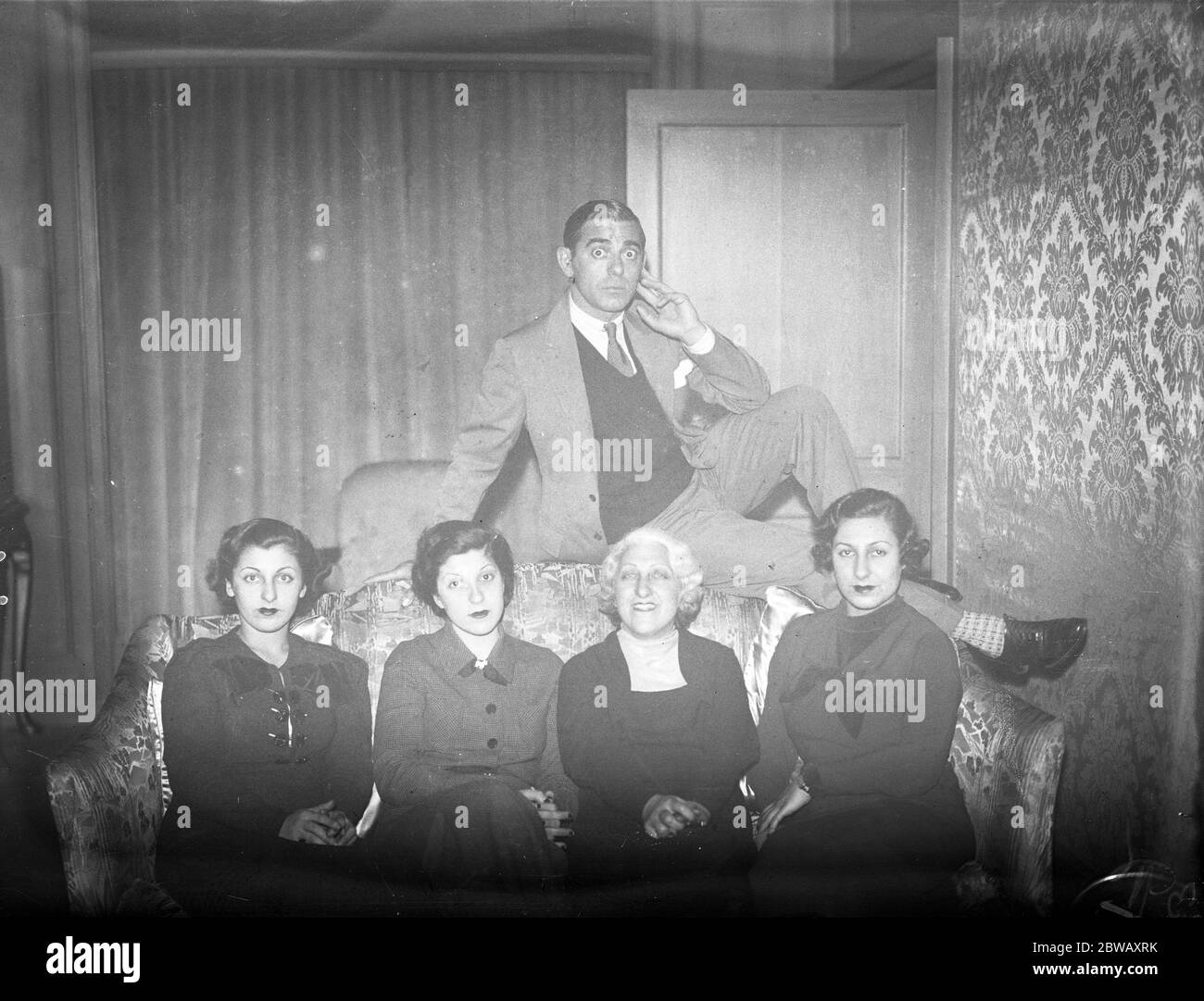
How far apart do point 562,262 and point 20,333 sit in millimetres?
1228

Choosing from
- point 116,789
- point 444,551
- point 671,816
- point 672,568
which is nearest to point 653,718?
point 671,816

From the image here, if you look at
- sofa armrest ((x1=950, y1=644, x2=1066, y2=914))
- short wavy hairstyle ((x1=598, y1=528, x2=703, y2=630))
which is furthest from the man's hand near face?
sofa armrest ((x1=950, y1=644, x2=1066, y2=914))

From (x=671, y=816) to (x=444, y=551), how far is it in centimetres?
78

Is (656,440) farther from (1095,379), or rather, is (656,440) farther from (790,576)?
(1095,379)

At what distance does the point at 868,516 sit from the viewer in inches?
103

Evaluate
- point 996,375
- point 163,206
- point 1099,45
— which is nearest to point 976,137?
point 1099,45

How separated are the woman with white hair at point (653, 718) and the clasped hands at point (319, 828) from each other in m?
0.52

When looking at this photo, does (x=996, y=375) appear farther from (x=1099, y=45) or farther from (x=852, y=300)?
(x=1099, y=45)

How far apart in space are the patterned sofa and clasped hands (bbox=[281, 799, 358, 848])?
284 mm

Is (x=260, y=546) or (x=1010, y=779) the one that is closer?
(x=1010, y=779)

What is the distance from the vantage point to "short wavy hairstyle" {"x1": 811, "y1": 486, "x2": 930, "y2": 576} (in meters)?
2.62

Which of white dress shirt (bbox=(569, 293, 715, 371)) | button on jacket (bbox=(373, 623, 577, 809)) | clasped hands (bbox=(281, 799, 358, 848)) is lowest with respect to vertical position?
clasped hands (bbox=(281, 799, 358, 848))

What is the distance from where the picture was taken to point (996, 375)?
8.63ft

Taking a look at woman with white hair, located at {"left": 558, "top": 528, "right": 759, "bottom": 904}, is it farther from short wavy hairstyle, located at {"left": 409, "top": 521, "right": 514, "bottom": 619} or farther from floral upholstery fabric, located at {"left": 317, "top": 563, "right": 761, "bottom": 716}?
short wavy hairstyle, located at {"left": 409, "top": 521, "right": 514, "bottom": 619}
